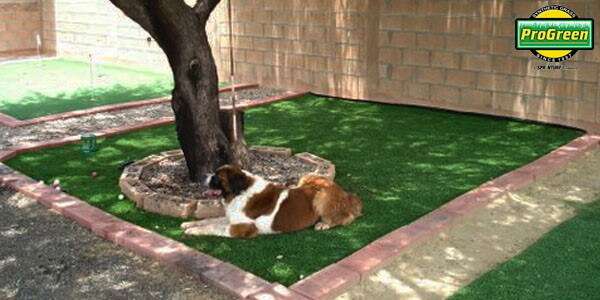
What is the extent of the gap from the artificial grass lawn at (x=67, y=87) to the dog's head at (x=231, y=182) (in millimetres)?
6708

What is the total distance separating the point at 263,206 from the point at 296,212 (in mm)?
293

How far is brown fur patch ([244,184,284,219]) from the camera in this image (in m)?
5.27

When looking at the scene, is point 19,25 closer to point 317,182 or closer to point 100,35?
point 100,35

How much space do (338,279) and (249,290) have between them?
2.09 feet

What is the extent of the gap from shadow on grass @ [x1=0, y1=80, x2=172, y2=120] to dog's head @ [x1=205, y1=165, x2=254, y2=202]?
6.65 meters

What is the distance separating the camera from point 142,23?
20.4 feet

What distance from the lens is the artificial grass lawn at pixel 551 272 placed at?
14.1 ft

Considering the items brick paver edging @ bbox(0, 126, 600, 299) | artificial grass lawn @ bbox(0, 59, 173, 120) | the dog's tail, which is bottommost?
brick paver edging @ bbox(0, 126, 600, 299)

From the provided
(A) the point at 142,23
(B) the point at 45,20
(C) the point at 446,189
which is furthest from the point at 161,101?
(B) the point at 45,20

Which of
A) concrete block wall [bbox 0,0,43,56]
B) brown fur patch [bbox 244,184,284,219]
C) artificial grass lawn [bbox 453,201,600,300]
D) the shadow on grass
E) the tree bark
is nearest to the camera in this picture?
artificial grass lawn [bbox 453,201,600,300]

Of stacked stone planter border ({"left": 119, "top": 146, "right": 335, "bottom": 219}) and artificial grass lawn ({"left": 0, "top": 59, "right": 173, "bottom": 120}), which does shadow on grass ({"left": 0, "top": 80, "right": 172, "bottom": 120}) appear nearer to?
artificial grass lawn ({"left": 0, "top": 59, "right": 173, "bottom": 120})

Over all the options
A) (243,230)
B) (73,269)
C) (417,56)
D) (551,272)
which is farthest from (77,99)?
(551,272)

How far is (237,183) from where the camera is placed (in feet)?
17.3

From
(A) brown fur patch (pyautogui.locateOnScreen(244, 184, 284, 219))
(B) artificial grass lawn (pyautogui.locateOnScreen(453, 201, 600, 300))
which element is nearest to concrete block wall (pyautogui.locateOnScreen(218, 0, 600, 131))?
(B) artificial grass lawn (pyautogui.locateOnScreen(453, 201, 600, 300))
